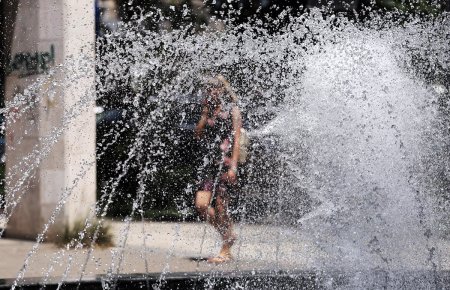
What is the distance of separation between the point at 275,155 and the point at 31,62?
204 cm

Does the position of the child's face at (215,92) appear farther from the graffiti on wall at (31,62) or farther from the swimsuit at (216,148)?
the graffiti on wall at (31,62)

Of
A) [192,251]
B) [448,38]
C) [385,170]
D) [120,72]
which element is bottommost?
[192,251]

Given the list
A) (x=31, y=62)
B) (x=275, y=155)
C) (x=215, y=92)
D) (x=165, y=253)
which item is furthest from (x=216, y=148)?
(x=31, y=62)

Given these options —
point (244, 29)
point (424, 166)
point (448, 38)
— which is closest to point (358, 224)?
point (424, 166)

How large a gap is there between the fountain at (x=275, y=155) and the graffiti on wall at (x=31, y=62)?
3.0 inches

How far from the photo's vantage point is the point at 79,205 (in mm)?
6250

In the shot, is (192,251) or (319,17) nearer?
(192,251)

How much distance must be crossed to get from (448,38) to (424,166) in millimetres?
1007

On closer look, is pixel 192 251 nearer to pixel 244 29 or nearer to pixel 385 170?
pixel 385 170

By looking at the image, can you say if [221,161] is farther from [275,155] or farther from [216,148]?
[216,148]

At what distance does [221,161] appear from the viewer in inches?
235

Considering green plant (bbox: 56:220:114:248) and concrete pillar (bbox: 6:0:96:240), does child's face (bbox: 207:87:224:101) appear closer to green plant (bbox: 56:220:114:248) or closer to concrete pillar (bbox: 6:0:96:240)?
concrete pillar (bbox: 6:0:96:240)

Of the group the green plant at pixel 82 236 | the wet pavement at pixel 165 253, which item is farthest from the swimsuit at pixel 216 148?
the green plant at pixel 82 236

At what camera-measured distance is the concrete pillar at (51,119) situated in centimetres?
611
